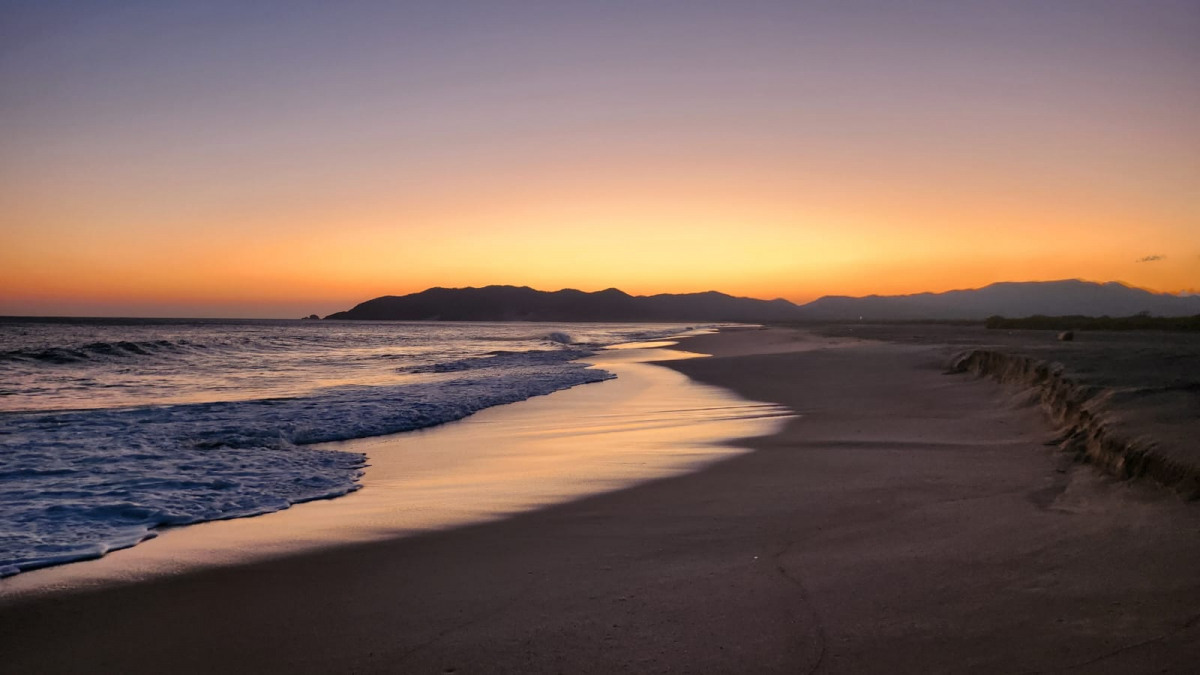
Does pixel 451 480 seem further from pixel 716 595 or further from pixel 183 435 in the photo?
pixel 183 435

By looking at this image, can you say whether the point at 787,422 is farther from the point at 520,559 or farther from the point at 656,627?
the point at 656,627

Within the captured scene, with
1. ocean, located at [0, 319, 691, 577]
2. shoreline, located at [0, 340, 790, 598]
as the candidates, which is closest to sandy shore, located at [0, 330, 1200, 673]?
shoreline, located at [0, 340, 790, 598]

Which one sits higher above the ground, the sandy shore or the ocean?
the sandy shore

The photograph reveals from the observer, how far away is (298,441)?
1013cm

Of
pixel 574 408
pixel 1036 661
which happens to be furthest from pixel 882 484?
pixel 574 408

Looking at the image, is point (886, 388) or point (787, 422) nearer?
point (787, 422)

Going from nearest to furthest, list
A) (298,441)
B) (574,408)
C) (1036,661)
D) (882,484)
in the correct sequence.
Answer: (1036,661) < (882,484) < (298,441) < (574,408)

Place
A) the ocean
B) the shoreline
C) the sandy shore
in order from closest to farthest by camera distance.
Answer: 1. the sandy shore
2. the shoreline
3. the ocean

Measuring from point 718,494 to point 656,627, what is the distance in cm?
286

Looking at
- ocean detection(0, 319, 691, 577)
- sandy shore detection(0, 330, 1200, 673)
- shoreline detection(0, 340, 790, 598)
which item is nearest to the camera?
sandy shore detection(0, 330, 1200, 673)

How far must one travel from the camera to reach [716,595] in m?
3.68

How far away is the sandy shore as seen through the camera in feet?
9.85

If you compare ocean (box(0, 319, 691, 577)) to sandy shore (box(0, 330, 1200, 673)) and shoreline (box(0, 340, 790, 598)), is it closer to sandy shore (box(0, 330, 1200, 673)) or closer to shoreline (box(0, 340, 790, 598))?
shoreline (box(0, 340, 790, 598))

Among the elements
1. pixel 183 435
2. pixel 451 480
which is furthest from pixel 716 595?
pixel 183 435
